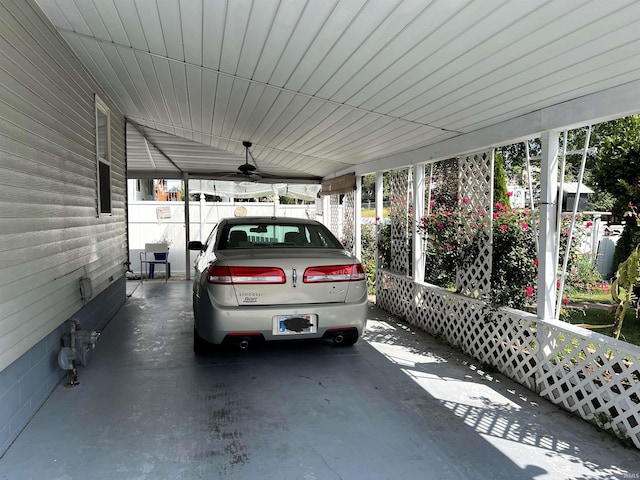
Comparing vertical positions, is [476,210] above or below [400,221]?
above

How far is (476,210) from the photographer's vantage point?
4.68 m

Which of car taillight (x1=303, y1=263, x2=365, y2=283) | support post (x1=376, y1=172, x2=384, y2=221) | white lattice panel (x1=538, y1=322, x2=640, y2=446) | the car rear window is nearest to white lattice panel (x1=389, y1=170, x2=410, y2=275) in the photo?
support post (x1=376, y1=172, x2=384, y2=221)

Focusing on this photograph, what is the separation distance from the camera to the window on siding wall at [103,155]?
5203mm

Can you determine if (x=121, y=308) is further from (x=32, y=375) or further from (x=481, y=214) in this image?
(x=481, y=214)

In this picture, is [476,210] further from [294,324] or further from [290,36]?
[290,36]

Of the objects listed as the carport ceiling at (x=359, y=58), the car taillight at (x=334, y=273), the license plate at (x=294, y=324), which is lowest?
the license plate at (x=294, y=324)

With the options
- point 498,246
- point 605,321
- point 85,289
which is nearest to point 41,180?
point 85,289

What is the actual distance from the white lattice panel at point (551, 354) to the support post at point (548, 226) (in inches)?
7.8

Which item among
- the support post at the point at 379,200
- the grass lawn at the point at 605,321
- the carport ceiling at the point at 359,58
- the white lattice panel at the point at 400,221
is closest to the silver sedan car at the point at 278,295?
the carport ceiling at the point at 359,58

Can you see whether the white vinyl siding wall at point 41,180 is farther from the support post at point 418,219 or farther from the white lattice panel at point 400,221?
the white lattice panel at point 400,221

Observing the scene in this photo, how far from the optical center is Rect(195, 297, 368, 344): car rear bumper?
3623 millimetres

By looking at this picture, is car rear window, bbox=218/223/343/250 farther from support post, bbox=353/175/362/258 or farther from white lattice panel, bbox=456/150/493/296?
support post, bbox=353/175/362/258

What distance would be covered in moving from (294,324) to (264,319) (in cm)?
27

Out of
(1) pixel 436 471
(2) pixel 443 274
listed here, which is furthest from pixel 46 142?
(2) pixel 443 274
